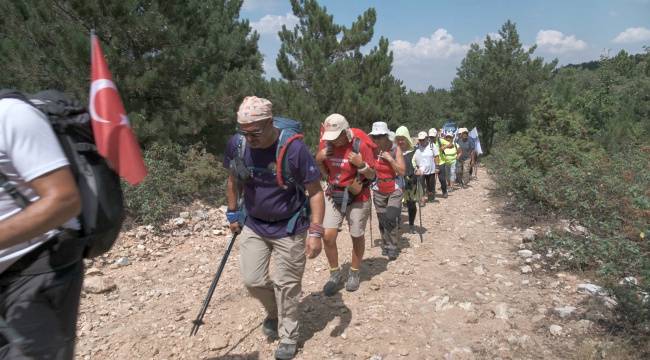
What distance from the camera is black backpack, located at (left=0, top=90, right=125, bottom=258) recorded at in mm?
1643

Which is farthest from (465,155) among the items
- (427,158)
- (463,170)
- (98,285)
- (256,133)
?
(256,133)

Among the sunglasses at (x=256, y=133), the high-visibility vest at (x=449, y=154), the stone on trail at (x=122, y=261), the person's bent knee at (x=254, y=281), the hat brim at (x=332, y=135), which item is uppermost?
the sunglasses at (x=256, y=133)

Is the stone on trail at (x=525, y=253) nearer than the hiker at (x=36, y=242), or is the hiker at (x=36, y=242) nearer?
the hiker at (x=36, y=242)

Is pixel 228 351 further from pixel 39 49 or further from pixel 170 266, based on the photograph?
pixel 39 49

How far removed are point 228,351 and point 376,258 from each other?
2.54 meters

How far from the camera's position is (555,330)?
3377 mm

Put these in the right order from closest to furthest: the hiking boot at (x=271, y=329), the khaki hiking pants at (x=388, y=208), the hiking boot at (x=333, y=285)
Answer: the hiking boot at (x=271, y=329) → the hiking boot at (x=333, y=285) → the khaki hiking pants at (x=388, y=208)

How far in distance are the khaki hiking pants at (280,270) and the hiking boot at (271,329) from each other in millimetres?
245

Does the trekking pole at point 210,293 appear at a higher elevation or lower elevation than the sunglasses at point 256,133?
lower

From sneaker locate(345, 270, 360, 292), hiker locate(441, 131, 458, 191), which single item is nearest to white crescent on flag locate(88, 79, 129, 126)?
sneaker locate(345, 270, 360, 292)

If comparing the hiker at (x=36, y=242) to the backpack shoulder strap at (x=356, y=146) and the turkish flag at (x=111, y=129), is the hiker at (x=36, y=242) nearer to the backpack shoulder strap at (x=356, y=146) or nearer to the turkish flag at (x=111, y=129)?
the turkish flag at (x=111, y=129)

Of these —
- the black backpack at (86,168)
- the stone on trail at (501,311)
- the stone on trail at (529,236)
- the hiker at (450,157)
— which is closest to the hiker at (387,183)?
the stone on trail at (501,311)

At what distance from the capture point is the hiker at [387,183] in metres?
4.89

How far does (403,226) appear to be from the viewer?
23.8 ft
